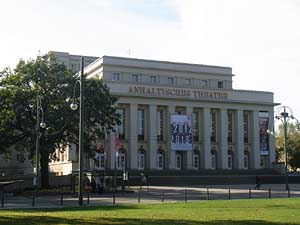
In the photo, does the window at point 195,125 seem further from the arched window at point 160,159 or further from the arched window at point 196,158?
the arched window at point 160,159

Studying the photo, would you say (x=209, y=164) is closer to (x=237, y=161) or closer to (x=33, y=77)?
(x=237, y=161)

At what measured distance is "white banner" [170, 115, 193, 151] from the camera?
86.2 m

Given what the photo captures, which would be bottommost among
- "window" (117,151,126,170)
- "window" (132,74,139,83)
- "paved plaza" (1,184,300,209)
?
"paved plaza" (1,184,300,209)

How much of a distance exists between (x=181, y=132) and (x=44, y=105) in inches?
1463

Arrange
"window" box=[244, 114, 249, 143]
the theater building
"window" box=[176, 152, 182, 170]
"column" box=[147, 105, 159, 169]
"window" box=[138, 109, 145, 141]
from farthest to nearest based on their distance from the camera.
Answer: "window" box=[244, 114, 249, 143] < "window" box=[176, 152, 182, 170] < "window" box=[138, 109, 145, 141] < "column" box=[147, 105, 159, 169] < the theater building

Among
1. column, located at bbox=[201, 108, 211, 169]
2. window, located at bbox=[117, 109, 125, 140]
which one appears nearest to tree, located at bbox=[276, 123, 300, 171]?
column, located at bbox=[201, 108, 211, 169]

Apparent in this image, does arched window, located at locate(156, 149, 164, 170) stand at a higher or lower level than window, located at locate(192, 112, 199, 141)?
lower

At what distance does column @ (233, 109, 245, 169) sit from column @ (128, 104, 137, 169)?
61.9ft

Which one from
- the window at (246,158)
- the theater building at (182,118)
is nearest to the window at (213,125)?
the theater building at (182,118)

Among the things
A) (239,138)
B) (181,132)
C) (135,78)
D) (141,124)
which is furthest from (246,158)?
(135,78)

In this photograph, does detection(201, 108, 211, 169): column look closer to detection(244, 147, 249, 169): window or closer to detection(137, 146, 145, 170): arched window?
detection(244, 147, 249, 169): window

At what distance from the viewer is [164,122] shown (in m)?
89.9

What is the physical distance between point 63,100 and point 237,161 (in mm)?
47541

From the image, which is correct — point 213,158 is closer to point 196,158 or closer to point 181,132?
point 196,158
